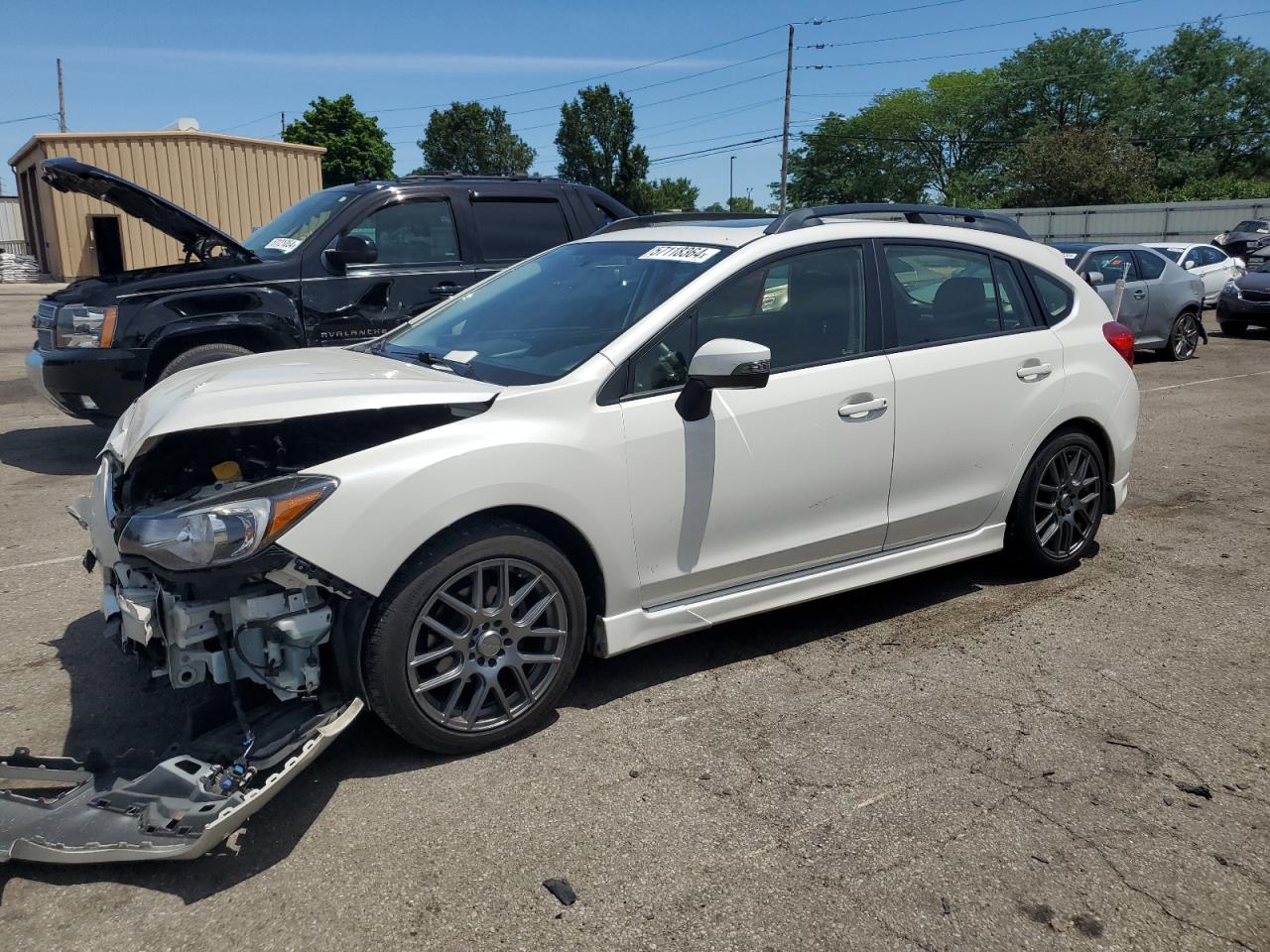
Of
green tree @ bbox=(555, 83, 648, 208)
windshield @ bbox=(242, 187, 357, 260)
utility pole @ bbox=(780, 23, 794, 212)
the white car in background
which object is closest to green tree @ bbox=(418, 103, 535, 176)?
green tree @ bbox=(555, 83, 648, 208)

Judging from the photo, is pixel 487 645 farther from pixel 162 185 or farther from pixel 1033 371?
pixel 162 185

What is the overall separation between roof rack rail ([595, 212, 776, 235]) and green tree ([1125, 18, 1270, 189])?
2726 inches

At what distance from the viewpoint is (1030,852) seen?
299 cm

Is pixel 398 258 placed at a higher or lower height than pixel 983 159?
lower

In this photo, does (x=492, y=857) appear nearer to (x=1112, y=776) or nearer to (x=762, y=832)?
(x=762, y=832)

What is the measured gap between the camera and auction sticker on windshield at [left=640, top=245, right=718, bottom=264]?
416 cm

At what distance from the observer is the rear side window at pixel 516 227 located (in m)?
8.15

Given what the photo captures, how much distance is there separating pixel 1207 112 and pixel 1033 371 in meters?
73.6

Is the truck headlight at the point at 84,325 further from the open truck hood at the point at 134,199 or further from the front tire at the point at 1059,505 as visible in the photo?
the front tire at the point at 1059,505

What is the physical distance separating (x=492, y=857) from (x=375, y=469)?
1200 mm

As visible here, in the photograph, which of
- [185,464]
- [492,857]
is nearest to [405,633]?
[492,857]

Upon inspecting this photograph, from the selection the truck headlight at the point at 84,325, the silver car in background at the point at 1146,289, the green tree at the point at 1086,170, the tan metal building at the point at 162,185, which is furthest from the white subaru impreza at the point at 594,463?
the green tree at the point at 1086,170

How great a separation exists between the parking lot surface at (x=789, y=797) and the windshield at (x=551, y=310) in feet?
4.32

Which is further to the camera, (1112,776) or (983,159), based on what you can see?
(983,159)
